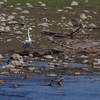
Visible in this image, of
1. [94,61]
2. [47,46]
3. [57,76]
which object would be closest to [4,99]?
[57,76]

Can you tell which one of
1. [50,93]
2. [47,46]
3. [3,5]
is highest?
[50,93]

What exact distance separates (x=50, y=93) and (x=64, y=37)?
10.5 metres

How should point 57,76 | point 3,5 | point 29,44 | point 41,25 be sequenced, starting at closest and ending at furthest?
point 57,76, point 29,44, point 41,25, point 3,5

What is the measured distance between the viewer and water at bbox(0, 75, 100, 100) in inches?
784

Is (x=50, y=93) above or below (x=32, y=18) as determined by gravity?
above

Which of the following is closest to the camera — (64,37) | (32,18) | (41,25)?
(64,37)

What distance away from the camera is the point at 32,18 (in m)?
37.1

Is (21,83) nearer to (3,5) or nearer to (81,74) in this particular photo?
(81,74)

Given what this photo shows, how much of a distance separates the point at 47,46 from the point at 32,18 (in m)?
8.10

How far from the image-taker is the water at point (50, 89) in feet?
65.3

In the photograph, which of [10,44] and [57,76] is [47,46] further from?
[57,76]

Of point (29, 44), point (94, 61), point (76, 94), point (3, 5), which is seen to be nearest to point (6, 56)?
point (29, 44)

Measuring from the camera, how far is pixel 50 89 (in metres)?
21.0

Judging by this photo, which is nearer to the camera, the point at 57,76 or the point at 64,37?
the point at 57,76
